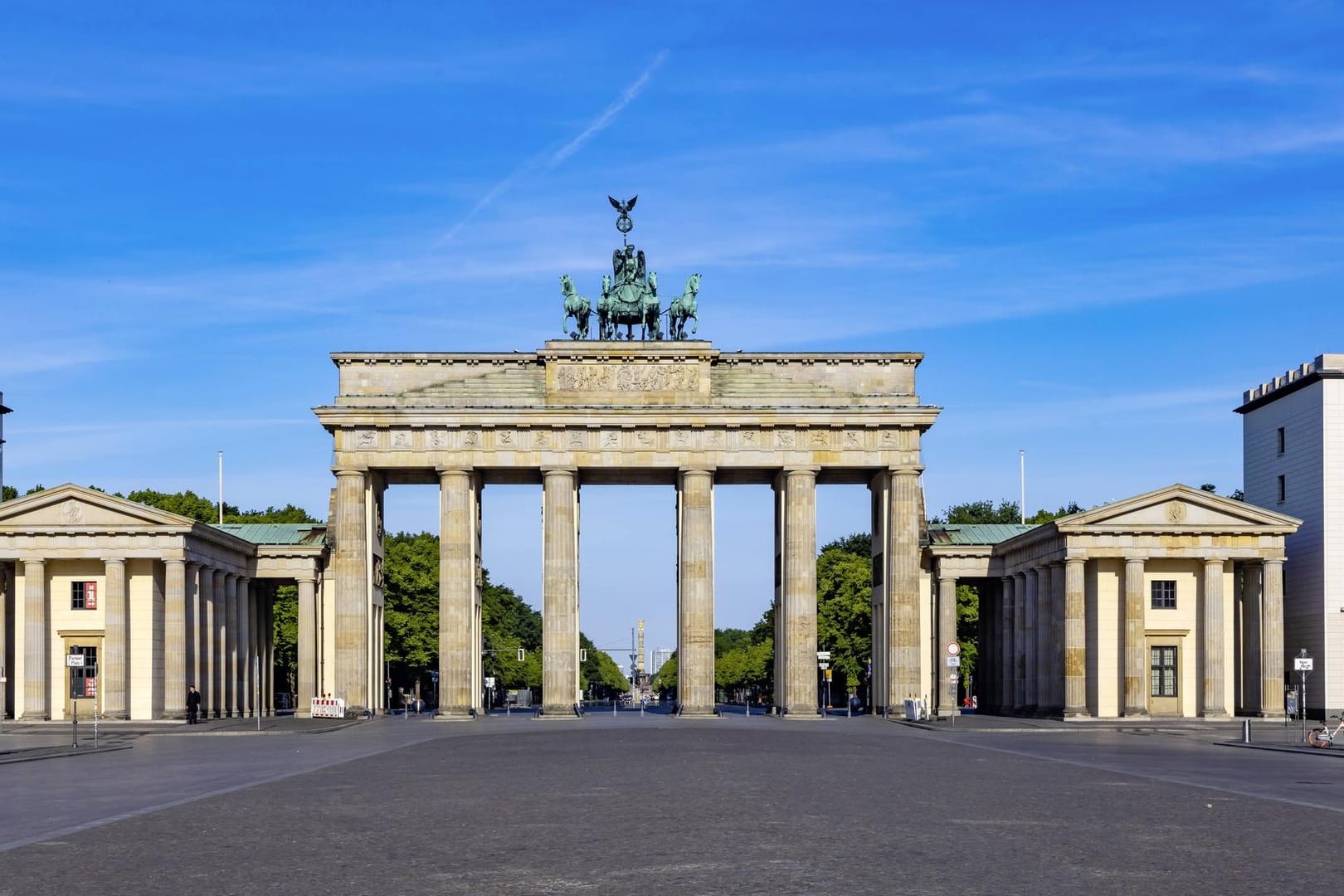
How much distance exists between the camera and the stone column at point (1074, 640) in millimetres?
75500

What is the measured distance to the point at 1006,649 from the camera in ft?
293

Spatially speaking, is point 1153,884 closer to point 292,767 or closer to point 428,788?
point 428,788

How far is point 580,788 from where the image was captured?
2966 centimetres

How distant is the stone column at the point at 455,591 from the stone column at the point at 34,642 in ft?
55.8

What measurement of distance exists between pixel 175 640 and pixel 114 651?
8.05 feet

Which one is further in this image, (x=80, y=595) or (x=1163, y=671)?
(x=1163, y=671)

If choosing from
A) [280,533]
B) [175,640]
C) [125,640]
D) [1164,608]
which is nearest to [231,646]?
[280,533]

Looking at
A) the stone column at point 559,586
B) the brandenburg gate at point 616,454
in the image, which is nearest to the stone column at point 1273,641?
the brandenburg gate at point 616,454

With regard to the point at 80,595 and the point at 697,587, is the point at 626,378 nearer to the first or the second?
the point at 697,587

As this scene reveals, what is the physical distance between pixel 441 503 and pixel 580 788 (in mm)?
55129

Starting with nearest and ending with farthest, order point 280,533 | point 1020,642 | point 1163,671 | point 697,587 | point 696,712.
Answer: point 1163,671, point 696,712, point 697,587, point 1020,642, point 280,533

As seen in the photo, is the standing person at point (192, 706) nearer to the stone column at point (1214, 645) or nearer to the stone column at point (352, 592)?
the stone column at point (352, 592)

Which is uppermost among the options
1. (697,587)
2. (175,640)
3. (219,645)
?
(697,587)

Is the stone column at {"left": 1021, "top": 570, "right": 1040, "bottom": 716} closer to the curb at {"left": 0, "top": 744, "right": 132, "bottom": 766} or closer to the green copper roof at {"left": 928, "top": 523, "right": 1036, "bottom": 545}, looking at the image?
the green copper roof at {"left": 928, "top": 523, "right": 1036, "bottom": 545}
